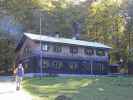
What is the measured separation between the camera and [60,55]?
2608 inches

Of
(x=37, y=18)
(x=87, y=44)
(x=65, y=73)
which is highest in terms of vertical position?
(x=37, y=18)

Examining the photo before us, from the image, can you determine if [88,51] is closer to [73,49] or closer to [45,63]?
[73,49]

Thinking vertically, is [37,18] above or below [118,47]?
above

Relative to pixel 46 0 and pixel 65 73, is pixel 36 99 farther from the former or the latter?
pixel 46 0

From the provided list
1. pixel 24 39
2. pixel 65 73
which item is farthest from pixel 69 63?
pixel 24 39

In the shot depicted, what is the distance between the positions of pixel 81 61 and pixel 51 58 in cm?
A: 707

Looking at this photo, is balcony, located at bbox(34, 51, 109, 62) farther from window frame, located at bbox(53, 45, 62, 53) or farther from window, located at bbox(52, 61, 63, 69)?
window, located at bbox(52, 61, 63, 69)

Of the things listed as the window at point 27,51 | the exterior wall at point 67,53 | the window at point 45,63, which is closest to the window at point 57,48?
the exterior wall at point 67,53

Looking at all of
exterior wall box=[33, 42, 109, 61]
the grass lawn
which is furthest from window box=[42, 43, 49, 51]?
the grass lawn

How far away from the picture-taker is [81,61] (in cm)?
6900

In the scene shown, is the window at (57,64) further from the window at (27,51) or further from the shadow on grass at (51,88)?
the shadow on grass at (51,88)

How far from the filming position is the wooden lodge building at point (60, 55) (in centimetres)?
6328

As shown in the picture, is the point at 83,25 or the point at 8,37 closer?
the point at 8,37

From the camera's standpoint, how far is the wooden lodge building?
208 feet
